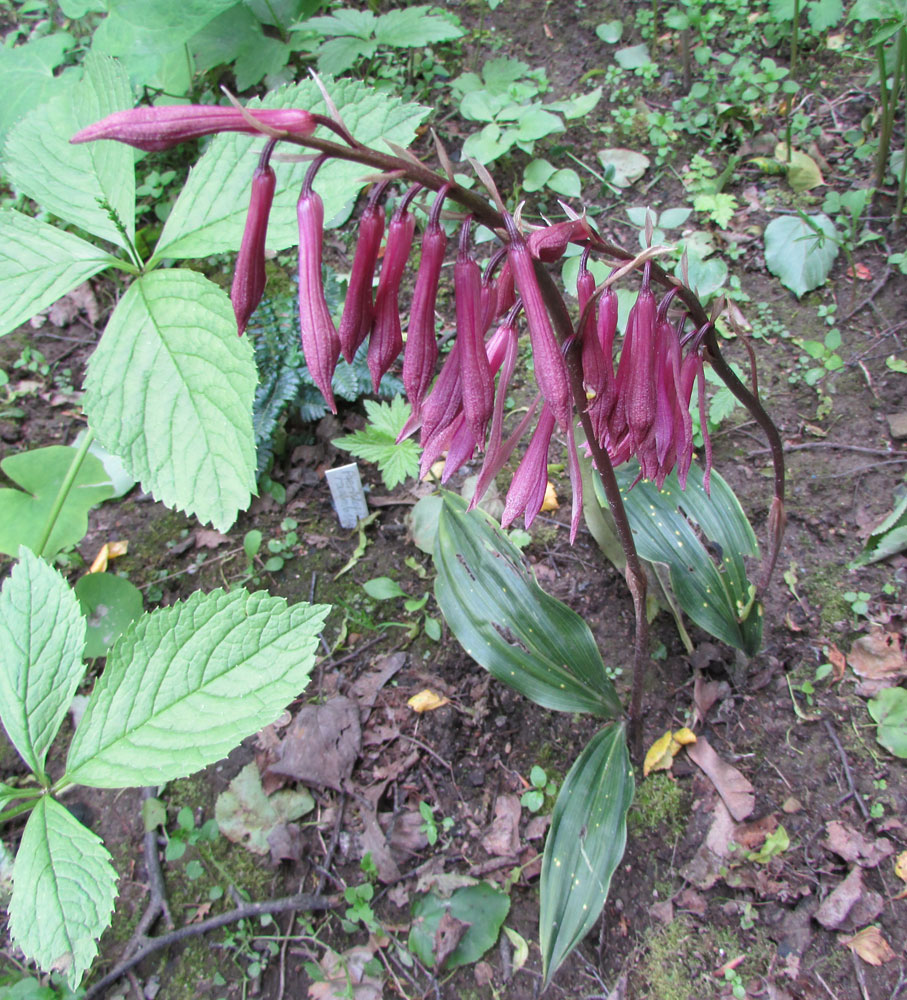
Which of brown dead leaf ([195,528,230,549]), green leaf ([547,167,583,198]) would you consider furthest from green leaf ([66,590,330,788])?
green leaf ([547,167,583,198])

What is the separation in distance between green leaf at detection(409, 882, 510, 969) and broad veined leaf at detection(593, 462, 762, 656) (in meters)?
1.01

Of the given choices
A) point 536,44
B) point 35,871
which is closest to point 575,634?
point 35,871

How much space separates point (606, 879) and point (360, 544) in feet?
4.70

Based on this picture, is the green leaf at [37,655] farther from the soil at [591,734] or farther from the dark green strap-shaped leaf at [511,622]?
the dark green strap-shaped leaf at [511,622]

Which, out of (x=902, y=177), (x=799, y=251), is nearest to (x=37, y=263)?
(x=799, y=251)

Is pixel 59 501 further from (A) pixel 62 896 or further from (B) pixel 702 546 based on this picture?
(B) pixel 702 546

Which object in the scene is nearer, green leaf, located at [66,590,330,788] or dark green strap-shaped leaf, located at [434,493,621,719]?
green leaf, located at [66,590,330,788]

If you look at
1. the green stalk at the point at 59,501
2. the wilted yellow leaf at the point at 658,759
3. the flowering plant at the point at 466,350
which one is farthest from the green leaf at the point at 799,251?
the green stalk at the point at 59,501

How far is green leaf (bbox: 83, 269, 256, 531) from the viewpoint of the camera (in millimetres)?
1426

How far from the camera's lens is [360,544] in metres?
2.73

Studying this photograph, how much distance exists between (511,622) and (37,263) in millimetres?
1514

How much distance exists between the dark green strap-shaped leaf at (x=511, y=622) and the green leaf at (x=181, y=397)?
913mm

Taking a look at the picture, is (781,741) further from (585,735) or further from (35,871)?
(35,871)

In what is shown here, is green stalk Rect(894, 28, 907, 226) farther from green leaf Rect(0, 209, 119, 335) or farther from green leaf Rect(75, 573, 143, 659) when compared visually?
green leaf Rect(75, 573, 143, 659)
